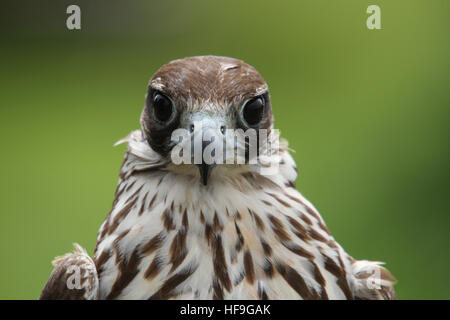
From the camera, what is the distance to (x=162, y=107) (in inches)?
79.3

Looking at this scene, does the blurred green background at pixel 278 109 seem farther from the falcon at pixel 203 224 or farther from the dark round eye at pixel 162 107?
the dark round eye at pixel 162 107

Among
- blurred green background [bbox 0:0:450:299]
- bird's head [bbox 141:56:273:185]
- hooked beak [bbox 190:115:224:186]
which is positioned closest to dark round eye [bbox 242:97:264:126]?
bird's head [bbox 141:56:273:185]

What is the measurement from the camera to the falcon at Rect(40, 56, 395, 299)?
77.2 inches

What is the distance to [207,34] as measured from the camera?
599 cm

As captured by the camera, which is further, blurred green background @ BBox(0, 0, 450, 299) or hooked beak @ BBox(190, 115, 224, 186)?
blurred green background @ BBox(0, 0, 450, 299)

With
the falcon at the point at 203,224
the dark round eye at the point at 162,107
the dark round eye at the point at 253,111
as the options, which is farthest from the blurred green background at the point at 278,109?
the dark round eye at the point at 162,107

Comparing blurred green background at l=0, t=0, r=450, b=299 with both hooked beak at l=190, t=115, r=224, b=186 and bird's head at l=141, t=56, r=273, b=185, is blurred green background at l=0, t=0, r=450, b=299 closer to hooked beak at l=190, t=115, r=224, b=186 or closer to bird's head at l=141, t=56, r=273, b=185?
bird's head at l=141, t=56, r=273, b=185

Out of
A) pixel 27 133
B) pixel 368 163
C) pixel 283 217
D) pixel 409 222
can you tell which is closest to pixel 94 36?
pixel 27 133

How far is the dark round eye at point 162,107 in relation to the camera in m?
2.00

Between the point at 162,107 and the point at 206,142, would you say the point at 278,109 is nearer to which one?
the point at 162,107

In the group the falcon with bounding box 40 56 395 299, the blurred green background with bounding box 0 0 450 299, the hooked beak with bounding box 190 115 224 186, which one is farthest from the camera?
the blurred green background with bounding box 0 0 450 299

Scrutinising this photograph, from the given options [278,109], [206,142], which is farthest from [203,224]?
[278,109]

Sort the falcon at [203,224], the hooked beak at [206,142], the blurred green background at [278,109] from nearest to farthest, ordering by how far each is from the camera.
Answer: the hooked beak at [206,142] → the falcon at [203,224] → the blurred green background at [278,109]

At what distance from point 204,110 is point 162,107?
0.16 metres
